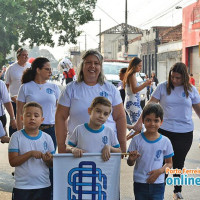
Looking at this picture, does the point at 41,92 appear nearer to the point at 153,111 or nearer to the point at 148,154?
the point at 153,111

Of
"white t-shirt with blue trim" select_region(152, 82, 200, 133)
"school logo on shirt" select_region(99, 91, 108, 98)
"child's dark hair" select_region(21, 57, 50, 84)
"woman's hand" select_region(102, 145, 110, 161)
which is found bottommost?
"woman's hand" select_region(102, 145, 110, 161)

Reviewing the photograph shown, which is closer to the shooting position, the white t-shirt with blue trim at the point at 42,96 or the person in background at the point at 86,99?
the person in background at the point at 86,99

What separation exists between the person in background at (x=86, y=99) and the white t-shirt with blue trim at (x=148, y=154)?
0.21m

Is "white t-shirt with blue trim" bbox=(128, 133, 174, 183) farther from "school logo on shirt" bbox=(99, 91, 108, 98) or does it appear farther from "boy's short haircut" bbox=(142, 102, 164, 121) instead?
"school logo on shirt" bbox=(99, 91, 108, 98)

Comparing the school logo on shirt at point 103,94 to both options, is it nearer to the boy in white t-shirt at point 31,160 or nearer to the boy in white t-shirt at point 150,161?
the boy in white t-shirt at point 150,161

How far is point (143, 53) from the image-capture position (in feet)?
202

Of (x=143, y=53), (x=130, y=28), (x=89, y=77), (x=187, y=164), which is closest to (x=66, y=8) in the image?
(x=143, y=53)

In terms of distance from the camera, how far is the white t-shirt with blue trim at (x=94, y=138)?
481cm

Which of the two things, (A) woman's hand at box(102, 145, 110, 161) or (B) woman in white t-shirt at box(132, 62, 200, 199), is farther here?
(B) woman in white t-shirt at box(132, 62, 200, 199)

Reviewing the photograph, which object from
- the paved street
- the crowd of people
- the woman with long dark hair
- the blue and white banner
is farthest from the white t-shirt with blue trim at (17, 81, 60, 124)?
the woman with long dark hair

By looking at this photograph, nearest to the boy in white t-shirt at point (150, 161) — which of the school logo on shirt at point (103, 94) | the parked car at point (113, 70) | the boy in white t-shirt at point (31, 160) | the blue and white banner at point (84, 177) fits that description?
the blue and white banner at point (84, 177)

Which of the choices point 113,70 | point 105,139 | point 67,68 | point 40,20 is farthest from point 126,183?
point 40,20

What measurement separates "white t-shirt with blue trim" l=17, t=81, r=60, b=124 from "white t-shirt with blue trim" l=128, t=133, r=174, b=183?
2.17 m

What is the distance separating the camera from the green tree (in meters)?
33.3
